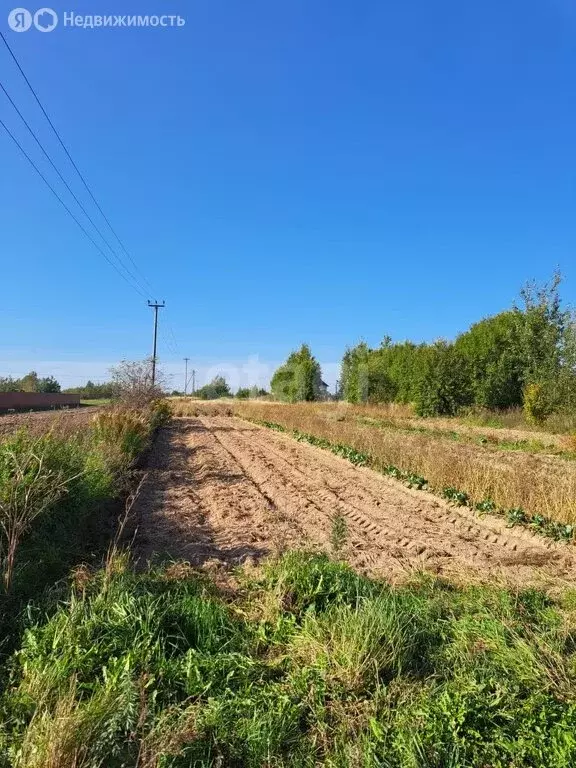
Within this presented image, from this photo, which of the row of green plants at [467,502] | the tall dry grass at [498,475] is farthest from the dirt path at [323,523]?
the tall dry grass at [498,475]

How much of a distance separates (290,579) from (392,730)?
1.71m

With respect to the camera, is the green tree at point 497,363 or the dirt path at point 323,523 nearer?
the dirt path at point 323,523

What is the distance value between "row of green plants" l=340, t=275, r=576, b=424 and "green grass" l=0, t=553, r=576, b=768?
21.2m

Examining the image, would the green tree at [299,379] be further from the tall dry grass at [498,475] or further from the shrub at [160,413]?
the tall dry grass at [498,475]

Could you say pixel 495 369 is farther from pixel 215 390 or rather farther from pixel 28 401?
pixel 215 390

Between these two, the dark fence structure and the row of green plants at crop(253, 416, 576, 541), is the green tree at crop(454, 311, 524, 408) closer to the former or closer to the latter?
the row of green plants at crop(253, 416, 576, 541)

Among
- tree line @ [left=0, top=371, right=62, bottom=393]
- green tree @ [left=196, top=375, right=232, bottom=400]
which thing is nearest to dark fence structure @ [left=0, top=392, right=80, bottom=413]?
tree line @ [left=0, top=371, right=62, bottom=393]

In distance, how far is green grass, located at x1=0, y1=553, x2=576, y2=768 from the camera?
103 inches

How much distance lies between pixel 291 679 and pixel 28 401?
41.7 m

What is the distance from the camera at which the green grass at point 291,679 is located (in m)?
2.61

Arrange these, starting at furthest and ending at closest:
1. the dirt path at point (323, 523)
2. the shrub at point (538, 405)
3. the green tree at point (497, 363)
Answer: the green tree at point (497, 363) → the shrub at point (538, 405) → the dirt path at point (323, 523)

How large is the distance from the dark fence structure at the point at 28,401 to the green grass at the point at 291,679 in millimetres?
33135

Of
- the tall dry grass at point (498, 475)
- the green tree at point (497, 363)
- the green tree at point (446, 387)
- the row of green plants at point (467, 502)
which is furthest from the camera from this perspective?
the green tree at point (446, 387)

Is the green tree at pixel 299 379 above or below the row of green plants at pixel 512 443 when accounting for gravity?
above
